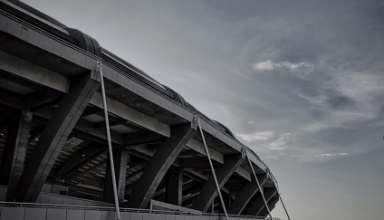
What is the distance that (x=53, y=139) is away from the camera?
19719 mm

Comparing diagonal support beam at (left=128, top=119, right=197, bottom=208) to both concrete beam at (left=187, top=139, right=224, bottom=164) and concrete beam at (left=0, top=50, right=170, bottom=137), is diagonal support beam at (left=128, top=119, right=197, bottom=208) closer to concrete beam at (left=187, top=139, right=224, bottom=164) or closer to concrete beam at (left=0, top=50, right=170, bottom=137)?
concrete beam at (left=0, top=50, right=170, bottom=137)

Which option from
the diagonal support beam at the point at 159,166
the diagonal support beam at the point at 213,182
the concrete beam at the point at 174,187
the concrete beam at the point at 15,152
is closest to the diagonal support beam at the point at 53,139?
the concrete beam at the point at 15,152

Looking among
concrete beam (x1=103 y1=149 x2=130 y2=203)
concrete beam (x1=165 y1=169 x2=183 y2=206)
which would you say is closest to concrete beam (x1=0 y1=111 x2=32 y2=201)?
→ concrete beam (x1=103 y1=149 x2=130 y2=203)

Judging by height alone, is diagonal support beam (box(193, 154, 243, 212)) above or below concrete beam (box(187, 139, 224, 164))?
below

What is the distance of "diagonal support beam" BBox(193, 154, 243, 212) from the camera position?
3594 centimetres

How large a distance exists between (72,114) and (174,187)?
21.4 m

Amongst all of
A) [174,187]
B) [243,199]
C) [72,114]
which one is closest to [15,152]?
[72,114]

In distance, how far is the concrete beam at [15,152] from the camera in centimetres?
2142

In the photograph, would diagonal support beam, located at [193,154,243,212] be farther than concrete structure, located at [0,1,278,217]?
Yes

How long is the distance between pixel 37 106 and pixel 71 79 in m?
3.85

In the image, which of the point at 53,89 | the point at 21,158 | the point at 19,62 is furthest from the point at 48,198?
the point at 19,62

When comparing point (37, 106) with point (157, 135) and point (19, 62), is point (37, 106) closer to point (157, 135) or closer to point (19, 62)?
point (19, 62)

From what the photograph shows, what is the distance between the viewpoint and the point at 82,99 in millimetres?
Answer: 20141

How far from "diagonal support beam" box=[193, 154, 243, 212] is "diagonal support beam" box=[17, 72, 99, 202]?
19.5 m
